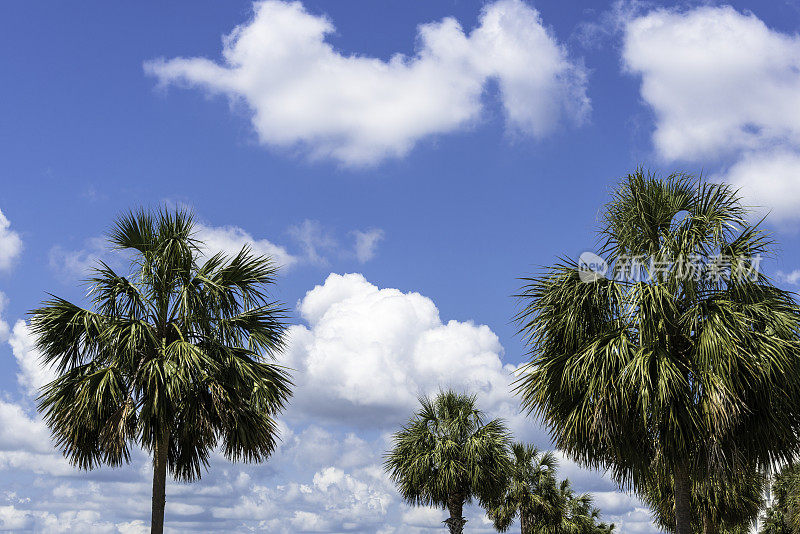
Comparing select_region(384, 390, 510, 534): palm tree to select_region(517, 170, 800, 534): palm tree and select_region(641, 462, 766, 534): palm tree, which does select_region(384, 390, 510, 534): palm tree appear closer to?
select_region(641, 462, 766, 534): palm tree

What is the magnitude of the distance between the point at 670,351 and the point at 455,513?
18856 mm

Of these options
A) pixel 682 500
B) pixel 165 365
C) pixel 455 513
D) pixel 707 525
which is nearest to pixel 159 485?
pixel 165 365

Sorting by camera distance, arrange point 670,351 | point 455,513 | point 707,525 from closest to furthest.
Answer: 1. point 670,351
2. point 707,525
3. point 455,513

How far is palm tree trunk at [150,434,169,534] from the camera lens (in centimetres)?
1466

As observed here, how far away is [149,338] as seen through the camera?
583 inches

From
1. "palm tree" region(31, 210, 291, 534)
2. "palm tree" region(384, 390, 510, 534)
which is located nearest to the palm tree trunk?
"palm tree" region(31, 210, 291, 534)

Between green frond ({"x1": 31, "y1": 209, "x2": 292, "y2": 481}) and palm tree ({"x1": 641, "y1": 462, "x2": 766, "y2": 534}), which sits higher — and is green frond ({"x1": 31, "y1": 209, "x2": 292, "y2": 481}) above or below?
above

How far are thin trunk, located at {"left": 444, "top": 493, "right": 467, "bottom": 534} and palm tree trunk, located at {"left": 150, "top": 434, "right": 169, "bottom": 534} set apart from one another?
1740 cm

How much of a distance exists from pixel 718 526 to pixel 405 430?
1243 cm

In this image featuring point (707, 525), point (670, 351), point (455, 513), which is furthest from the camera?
point (455, 513)

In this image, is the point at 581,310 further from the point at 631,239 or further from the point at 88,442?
the point at 88,442

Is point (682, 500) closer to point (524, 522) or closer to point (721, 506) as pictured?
point (721, 506)

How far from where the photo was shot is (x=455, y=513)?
3039 centimetres

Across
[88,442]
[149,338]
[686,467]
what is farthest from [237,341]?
[686,467]
